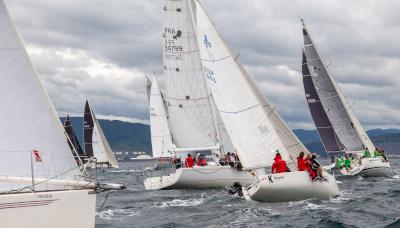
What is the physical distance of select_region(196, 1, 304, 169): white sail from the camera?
22375 millimetres

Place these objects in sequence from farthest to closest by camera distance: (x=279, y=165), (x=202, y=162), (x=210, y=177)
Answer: (x=202, y=162) < (x=210, y=177) < (x=279, y=165)

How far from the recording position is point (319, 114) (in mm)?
47969

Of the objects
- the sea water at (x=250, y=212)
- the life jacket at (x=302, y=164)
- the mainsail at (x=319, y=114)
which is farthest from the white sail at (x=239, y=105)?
the mainsail at (x=319, y=114)

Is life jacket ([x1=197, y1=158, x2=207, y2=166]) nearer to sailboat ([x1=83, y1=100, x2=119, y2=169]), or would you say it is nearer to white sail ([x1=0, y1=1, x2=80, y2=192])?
white sail ([x1=0, y1=1, x2=80, y2=192])

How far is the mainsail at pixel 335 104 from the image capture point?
1700 inches

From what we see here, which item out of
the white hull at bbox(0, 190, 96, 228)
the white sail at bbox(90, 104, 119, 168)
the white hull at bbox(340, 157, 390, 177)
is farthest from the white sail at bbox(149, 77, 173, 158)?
the white hull at bbox(0, 190, 96, 228)

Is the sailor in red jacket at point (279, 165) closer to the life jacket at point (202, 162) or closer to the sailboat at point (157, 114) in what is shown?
the life jacket at point (202, 162)

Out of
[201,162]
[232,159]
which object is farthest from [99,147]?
[232,159]

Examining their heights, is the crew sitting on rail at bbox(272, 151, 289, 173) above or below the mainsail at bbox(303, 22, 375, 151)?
below

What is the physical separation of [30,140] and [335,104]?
1442 inches

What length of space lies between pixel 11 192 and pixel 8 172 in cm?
56

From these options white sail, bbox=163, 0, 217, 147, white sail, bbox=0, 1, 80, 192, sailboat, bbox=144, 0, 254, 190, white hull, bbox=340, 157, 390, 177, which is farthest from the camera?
white hull, bbox=340, 157, 390, 177

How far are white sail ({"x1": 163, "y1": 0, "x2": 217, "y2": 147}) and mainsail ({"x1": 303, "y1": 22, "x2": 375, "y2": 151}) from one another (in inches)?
595

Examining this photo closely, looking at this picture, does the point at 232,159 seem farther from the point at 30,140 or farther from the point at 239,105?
the point at 30,140
